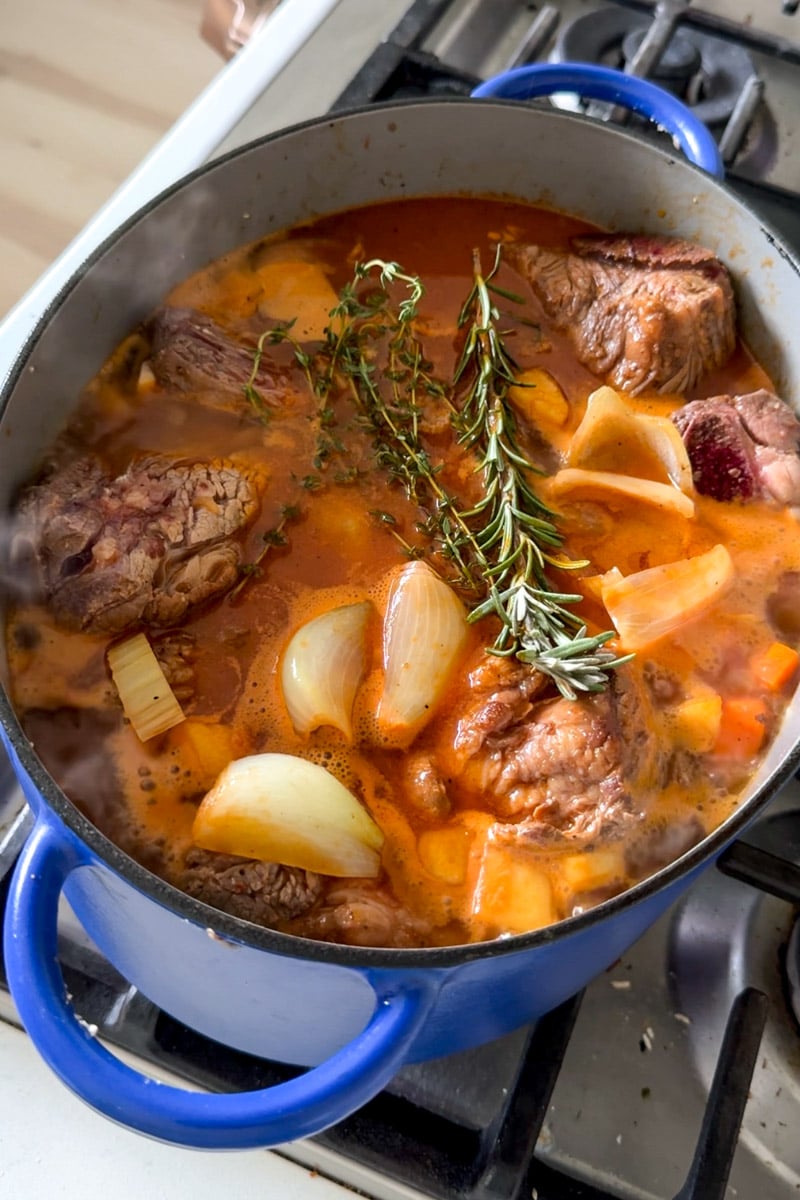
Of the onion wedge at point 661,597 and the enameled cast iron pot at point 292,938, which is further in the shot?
the onion wedge at point 661,597

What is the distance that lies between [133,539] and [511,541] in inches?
15.9

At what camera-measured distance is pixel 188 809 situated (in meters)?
1.05

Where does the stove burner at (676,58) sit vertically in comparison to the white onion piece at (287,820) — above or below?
above

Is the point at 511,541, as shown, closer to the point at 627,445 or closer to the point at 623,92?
the point at 627,445

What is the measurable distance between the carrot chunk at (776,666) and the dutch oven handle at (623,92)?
61 cm

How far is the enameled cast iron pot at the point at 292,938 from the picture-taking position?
2.63 feet

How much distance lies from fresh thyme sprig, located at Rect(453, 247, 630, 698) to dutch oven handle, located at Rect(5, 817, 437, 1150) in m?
0.38

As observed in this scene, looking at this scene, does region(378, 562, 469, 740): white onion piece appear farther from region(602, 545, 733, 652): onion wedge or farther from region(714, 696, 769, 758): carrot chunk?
region(714, 696, 769, 758): carrot chunk

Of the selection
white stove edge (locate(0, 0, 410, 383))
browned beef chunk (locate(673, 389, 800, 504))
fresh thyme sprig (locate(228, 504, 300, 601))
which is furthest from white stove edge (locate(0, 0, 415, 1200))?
white stove edge (locate(0, 0, 410, 383))

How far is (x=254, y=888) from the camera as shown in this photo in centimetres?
99

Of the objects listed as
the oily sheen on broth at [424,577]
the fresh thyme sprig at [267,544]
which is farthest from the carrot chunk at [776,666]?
the fresh thyme sprig at [267,544]

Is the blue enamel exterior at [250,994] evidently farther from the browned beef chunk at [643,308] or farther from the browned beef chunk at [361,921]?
the browned beef chunk at [643,308]

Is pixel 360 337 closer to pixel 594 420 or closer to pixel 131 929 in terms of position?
pixel 594 420

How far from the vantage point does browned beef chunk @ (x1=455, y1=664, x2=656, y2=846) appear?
1.06 meters
